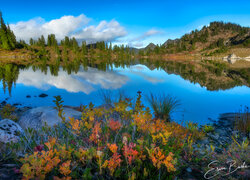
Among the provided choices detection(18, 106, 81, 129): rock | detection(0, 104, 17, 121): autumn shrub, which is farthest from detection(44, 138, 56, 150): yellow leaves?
detection(0, 104, 17, 121): autumn shrub

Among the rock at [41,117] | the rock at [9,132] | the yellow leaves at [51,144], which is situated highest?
the yellow leaves at [51,144]

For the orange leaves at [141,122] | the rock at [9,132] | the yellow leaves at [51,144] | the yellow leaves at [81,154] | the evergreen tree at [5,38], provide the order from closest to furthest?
the yellow leaves at [51,144] < the yellow leaves at [81,154] < the orange leaves at [141,122] < the rock at [9,132] < the evergreen tree at [5,38]

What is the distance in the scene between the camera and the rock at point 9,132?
394 cm

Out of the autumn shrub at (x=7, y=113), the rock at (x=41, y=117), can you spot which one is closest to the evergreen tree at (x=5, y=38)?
the autumn shrub at (x=7, y=113)

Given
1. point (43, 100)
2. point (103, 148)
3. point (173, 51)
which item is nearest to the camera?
point (103, 148)

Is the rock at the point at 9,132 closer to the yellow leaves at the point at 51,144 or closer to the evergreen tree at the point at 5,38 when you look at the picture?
the yellow leaves at the point at 51,144

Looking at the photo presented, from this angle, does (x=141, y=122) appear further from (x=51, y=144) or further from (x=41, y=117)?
(x=41, y=117)

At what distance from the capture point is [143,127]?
3480 mm

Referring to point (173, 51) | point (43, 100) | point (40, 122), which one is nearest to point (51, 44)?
point (173, 51)

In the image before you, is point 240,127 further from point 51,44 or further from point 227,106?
point 51,44

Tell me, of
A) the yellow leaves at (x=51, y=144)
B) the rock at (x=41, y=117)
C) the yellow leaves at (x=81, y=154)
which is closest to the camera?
the yellow leaves at (x=51, y=144)

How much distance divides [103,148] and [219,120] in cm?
902

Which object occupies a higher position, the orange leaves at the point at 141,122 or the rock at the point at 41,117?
the orange leaves at the point at 141,122

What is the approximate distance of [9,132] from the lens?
4230 mm
